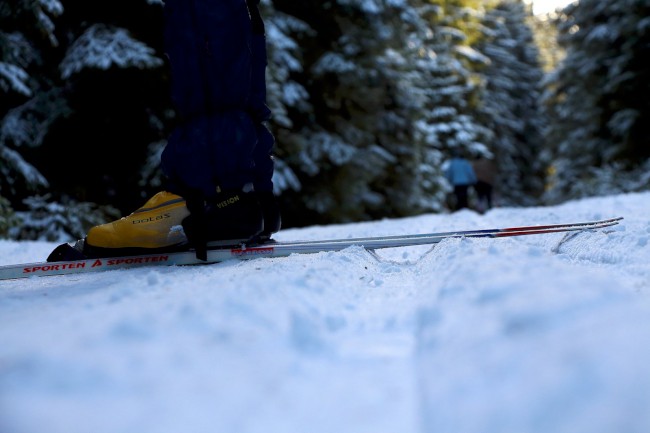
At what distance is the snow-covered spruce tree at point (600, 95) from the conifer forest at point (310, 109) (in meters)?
0.04

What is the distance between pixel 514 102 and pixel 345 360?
26.7m

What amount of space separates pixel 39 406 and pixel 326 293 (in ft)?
2.04

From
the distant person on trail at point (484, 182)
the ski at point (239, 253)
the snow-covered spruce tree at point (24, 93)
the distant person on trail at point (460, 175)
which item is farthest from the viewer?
the distant person on trail at point (484, 182)

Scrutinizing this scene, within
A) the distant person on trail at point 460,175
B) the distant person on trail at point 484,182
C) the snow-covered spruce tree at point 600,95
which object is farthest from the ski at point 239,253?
the snow-covered spruce tree at point 600,95

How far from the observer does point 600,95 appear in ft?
41.1

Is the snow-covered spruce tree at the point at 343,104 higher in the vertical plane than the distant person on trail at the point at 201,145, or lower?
higher

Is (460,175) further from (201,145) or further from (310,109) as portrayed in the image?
(201,145)

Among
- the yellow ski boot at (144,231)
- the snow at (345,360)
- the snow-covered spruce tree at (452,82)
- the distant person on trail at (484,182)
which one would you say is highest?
the snow-covered spruce tree at (452,82)

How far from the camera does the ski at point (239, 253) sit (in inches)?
71.1

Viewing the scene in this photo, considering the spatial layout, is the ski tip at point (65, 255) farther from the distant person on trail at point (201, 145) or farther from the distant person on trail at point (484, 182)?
the distant person on trail at point (484, 182)

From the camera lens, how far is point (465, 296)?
88cm

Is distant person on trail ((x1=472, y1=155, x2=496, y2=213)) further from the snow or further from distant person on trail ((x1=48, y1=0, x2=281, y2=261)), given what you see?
the snow

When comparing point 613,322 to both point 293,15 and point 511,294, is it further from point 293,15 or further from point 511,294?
point 293,15

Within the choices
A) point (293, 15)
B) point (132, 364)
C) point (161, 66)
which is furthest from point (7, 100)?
point (132, 364)
